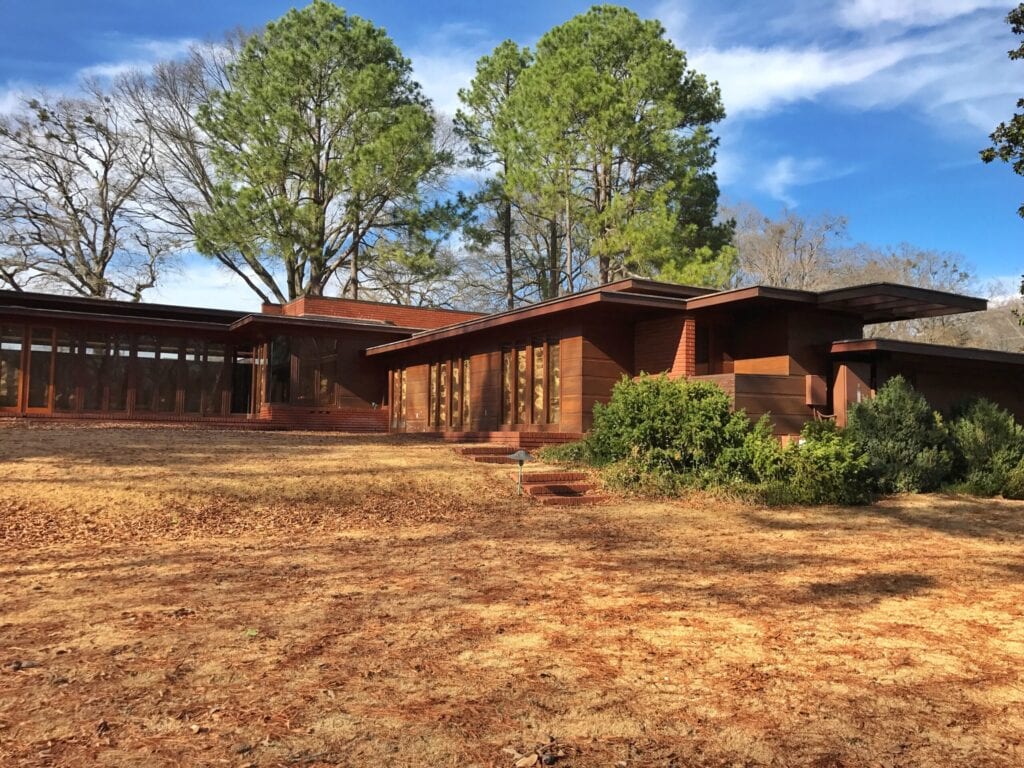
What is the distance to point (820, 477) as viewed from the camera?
10961 millimetres

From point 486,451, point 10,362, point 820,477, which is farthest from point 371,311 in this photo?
point 820,477

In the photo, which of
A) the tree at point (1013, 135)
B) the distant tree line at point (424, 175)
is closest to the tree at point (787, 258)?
the distant tree line at point (424, 175)

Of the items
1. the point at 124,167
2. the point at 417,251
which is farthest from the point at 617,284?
the point at 124,167

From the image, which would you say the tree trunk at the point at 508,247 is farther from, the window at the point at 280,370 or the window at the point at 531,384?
the window at the point at 531,384

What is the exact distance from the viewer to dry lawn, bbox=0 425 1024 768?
3139mm

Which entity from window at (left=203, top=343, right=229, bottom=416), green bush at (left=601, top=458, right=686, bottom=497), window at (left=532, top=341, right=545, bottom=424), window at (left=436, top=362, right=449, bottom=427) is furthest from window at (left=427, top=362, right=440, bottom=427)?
green bush at (left=601, top=458, right=686, bottom=497)

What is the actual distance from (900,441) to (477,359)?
9952 millimetres

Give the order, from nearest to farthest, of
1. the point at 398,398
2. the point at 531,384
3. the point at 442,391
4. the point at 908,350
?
the point at 908,350 → the point at 531,384 → the point at 442,391 → the point at 398,398

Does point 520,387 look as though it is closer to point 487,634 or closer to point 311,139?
point 487,634

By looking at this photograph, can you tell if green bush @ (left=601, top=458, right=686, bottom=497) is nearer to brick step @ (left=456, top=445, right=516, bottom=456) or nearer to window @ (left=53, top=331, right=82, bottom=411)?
brick step @ (left=456, top=445, right=516, bottom=456)

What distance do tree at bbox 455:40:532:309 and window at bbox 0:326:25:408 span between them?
17174 mm

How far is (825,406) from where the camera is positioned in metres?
14.1

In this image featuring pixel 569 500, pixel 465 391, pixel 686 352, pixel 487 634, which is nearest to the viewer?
pixel 487 634

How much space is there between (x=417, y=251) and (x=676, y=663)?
92.5 feet
